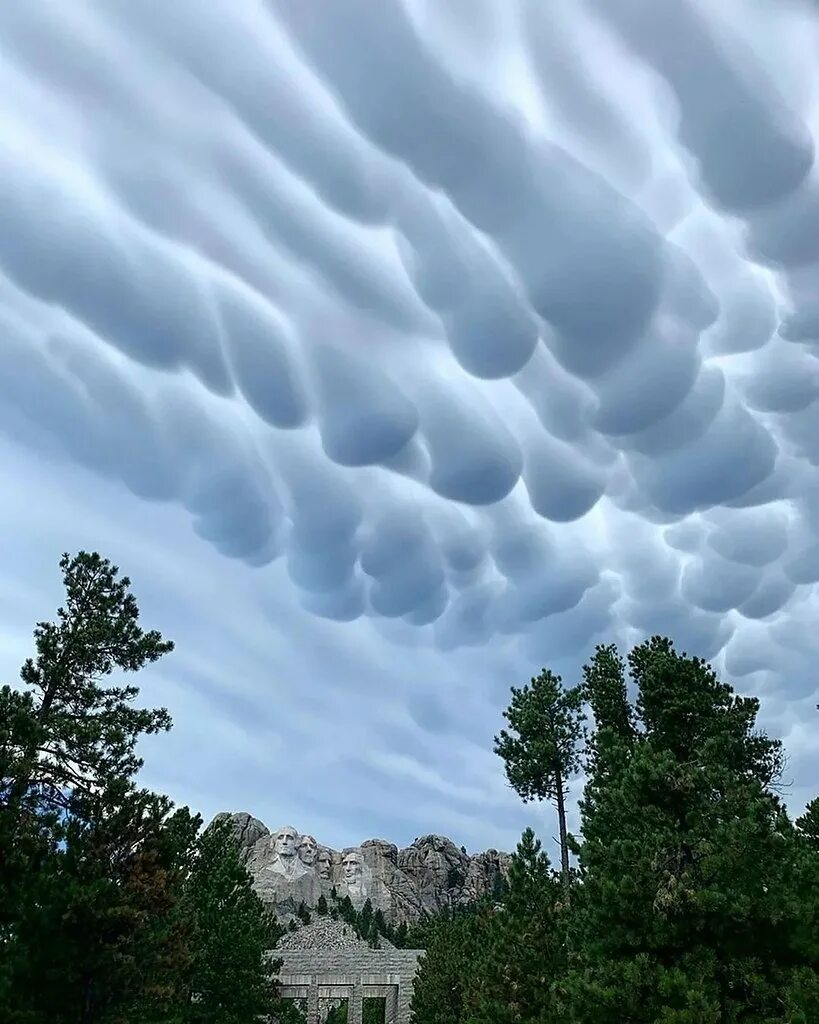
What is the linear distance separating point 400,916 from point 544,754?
11287 centimetres

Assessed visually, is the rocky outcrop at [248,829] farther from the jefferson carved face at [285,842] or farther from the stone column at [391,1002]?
the stone column at [391,1002]

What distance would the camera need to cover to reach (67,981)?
56.3 feet

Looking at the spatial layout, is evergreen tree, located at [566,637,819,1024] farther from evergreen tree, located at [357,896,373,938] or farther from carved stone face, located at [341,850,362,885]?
carved stone face, located at [341,850,362,885]

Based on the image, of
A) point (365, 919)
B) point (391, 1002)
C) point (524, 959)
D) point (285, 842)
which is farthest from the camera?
point (285, 842)

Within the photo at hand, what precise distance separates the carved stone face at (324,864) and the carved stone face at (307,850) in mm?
1439

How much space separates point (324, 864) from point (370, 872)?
860 centimetres

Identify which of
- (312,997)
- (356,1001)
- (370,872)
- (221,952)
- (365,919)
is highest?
(370,872)

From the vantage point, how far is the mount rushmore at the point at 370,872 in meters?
133

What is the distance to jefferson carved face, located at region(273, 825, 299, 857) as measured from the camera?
141500 mm

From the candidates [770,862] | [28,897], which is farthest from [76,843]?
[770,862]

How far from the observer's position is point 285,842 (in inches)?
5630

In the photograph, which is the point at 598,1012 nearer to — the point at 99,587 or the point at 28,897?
the point at 28,897

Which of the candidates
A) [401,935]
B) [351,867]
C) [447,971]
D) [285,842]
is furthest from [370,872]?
[447,971]

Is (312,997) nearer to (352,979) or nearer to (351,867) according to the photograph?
(352,979)
